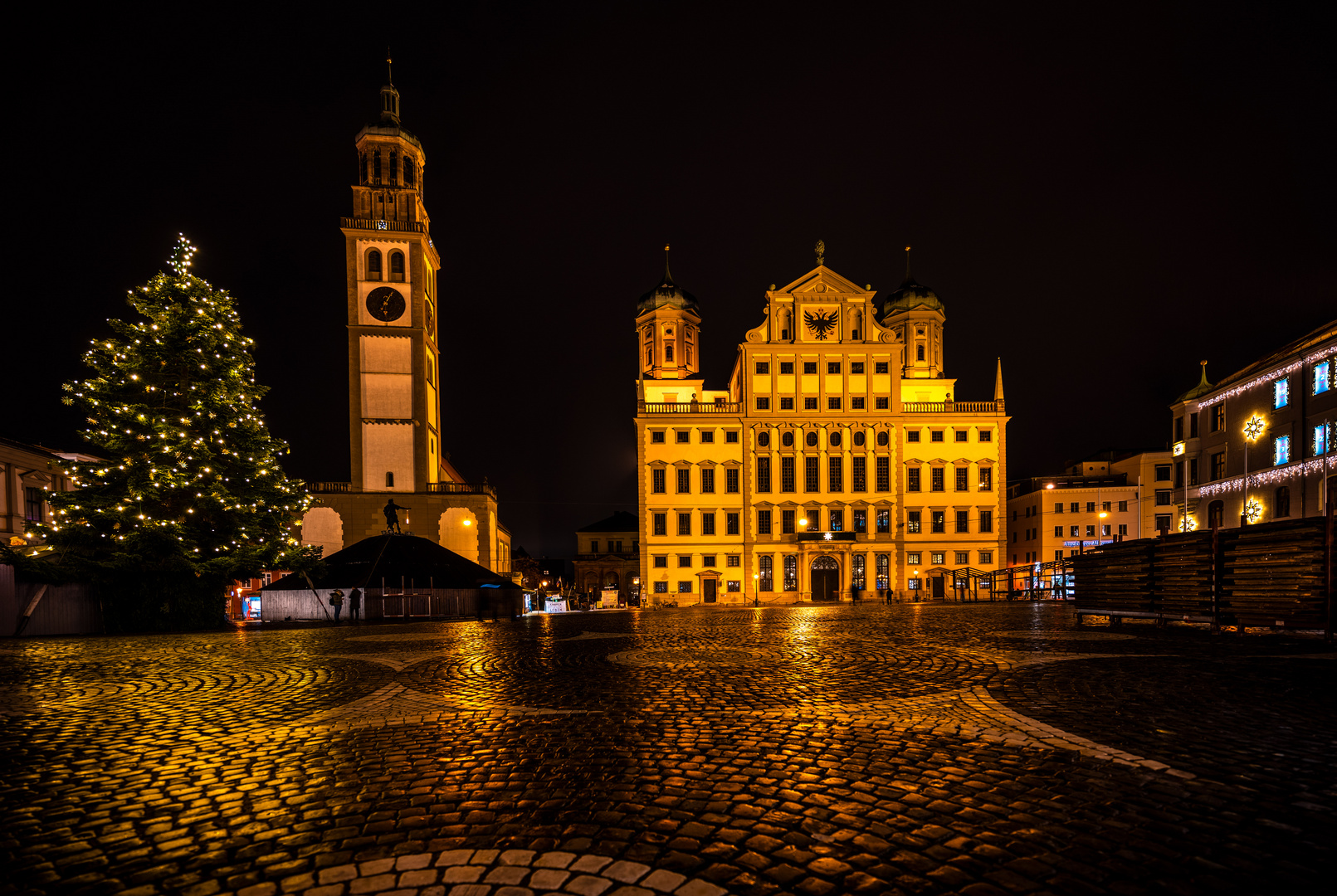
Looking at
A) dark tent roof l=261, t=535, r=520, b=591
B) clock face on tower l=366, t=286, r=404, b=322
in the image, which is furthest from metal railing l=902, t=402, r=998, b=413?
clock face on tower l=366, t=286, r=404, b=322

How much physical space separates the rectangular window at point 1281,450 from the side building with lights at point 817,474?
19293 millimetres

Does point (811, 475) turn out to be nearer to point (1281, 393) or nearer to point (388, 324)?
point (1281, 393)

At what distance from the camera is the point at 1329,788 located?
437 cm

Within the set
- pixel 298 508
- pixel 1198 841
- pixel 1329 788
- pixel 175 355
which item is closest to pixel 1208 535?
pixel 1329 788

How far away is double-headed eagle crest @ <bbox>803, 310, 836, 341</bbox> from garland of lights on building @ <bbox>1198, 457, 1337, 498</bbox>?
81.6 feet

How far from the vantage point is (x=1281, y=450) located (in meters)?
30.8

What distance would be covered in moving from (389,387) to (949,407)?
133 feet

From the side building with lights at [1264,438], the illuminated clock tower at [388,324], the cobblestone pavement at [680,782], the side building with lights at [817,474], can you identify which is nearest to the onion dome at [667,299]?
the side building with lights at [817,474]

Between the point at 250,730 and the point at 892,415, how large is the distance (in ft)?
162

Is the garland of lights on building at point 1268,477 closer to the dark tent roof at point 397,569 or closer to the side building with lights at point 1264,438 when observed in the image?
the side building with lights at point 1264,438

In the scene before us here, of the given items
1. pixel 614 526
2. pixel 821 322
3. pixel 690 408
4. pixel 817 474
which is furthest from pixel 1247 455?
pixel 614 526

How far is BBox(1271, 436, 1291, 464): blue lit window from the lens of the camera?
30250mm

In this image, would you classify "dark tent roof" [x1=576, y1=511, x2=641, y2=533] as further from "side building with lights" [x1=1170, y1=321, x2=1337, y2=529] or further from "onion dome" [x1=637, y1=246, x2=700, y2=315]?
"side building with lights" [x1=1170, y1=321, x2=1337, y2=529]

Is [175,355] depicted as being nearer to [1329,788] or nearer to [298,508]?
[298,508]
